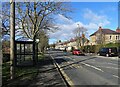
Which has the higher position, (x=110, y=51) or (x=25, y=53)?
(x=25, y=53)

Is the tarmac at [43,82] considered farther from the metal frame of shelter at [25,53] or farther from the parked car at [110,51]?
the parked car at [110,51]

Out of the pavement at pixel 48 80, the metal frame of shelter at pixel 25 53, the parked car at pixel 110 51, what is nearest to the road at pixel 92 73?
the pavement at pixel 48 80

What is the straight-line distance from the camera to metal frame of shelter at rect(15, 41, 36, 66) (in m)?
22.3

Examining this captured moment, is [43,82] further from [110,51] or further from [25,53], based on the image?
[110,51]

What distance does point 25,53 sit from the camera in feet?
75.9

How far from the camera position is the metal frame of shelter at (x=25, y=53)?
22297 mm

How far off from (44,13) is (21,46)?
9.62 meters

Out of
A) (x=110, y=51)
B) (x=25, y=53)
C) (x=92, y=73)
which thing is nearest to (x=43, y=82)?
(x=92, y=73)

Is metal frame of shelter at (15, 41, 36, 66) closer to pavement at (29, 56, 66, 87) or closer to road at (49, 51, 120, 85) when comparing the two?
road at (49, 51, 120, 85)

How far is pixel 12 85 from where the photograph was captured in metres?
11.0

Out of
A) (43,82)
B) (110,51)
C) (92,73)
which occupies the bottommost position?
(92,73)

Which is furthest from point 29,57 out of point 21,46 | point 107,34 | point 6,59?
point 107,34

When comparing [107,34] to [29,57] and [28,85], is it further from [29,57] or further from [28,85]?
[28,85]

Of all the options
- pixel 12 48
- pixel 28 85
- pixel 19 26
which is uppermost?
pixel 19 26
